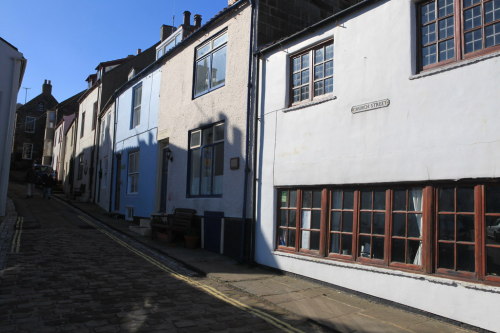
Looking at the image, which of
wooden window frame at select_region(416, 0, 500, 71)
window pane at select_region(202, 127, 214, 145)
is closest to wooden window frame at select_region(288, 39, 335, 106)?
wooden window frame at select_region(416, 0, 500, 71)

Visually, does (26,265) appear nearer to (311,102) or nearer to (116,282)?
(116,282)

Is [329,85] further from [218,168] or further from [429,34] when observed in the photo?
[218,168]

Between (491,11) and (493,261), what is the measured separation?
3.42 metres

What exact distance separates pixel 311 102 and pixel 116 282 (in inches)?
198

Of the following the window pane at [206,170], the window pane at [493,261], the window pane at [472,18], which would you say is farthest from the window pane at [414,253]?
the window pane at [206,170]

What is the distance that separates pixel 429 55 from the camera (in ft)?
20.7

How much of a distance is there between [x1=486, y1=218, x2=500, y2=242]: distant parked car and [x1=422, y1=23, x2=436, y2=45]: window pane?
116 inches

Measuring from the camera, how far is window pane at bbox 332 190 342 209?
743 cm

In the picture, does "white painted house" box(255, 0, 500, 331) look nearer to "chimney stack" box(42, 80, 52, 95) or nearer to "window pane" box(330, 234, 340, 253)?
"window pane" box(330, 234, 340, 253)

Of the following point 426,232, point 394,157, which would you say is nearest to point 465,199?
point 426,232

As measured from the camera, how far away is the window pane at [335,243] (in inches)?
290

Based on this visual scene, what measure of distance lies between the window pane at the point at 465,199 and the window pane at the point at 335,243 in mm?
2326

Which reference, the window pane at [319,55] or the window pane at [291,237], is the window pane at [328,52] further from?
the window pane at [291,237]

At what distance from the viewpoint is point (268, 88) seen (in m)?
9.30
